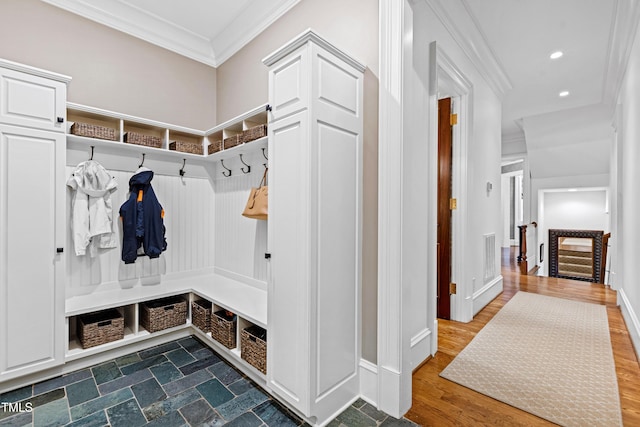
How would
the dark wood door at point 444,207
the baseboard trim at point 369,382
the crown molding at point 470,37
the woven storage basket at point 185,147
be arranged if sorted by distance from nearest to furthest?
the baseboard trim at point 369,382 < the crown molding at point 470,37 < the woven storage basket at point 185,147 < the dark wood door at point 444,207

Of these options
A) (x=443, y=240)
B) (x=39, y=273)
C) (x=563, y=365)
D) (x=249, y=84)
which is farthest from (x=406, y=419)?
(x=249, y=84)

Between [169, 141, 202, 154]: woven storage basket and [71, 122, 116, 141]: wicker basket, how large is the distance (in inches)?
18.5

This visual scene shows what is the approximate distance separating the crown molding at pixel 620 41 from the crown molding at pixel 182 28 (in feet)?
8.92

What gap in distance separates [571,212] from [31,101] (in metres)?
8.48

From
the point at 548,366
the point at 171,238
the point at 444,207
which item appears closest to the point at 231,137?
the point at 171,238

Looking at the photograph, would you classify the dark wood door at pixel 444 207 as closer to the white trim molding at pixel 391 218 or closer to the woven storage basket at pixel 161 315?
the white trim molding at pixel 391 218

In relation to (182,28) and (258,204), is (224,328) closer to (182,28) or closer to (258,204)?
(258,204)

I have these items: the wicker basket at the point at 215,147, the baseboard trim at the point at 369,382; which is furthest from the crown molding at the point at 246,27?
the baseboard trim at the point at 369,382

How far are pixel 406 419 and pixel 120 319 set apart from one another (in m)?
2.13

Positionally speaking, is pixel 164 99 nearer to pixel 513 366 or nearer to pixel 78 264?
pixel 78 264

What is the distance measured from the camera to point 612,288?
13.7 ft

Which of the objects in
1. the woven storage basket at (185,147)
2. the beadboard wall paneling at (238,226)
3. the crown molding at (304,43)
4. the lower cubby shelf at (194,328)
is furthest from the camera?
the woven storage basket at (185,147)

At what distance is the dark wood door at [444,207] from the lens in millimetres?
2916

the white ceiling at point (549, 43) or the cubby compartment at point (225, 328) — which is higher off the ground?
the white ceiling at point (549, 43)
